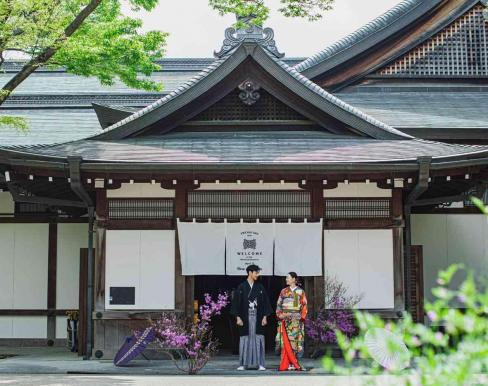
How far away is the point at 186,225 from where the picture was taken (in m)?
14.3

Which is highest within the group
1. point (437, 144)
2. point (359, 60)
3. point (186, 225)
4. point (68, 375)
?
point (359, 60)

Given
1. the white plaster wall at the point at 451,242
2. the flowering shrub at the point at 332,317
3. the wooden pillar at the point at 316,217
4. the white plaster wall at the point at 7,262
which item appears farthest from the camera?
the white plaster wall at the point at 7,262

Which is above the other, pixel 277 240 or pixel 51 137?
pixel 51 137

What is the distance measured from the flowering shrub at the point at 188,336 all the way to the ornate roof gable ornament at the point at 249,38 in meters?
5.42

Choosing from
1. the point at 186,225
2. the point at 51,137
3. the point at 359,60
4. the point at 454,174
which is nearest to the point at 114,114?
the point at 51,137

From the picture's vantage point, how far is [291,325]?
1285 cm

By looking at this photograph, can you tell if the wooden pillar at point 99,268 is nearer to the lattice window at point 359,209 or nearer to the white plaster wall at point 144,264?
the white plaster wall at point 144,264

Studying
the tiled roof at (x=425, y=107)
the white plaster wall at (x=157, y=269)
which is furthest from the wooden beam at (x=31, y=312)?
the tiled roof at (x=425, y=107)

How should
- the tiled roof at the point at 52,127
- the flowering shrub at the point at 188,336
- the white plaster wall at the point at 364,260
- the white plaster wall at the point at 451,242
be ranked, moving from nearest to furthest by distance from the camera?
the flowering shrub at the point at 188,336 < the white plaster wall at the point at 364,260 < the white plaster wall at the point at 451,242 < the tiled roof at the point at 52,127

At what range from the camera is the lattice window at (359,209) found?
47.5 ft

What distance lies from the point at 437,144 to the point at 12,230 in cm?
859

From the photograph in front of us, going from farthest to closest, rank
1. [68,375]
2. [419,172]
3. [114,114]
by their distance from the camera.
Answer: [114,114] < [419,172] < [68,375]

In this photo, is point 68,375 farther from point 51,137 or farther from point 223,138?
point 51,137

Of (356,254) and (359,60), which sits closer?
(356,254)
